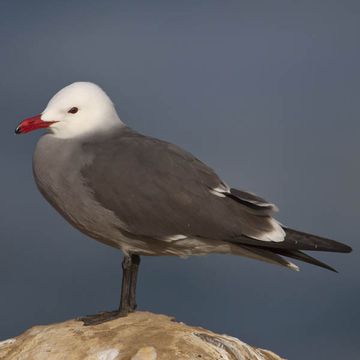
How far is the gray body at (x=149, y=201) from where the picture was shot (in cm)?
926

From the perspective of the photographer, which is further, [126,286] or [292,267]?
[126,286]

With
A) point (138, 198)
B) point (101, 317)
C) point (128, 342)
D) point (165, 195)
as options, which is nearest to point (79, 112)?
point (138, 198)

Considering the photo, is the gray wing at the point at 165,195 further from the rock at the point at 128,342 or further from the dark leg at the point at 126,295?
the rock at the point at 128,342

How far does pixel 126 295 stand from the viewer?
32.1ft

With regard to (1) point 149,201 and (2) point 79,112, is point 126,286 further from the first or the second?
(2) point 79,112

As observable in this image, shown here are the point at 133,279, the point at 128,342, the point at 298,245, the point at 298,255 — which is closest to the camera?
the point at 128,342

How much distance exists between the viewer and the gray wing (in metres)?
9.26

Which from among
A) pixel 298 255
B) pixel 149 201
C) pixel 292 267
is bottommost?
pixel 292 267

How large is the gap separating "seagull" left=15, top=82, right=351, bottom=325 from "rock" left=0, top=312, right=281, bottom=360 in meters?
0.34

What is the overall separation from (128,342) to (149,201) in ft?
4.54

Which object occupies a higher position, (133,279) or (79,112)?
(79,112)

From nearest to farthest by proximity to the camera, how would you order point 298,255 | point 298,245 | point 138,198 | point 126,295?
point 138,198 < point 298,245 < point 298,255 < point 126,295

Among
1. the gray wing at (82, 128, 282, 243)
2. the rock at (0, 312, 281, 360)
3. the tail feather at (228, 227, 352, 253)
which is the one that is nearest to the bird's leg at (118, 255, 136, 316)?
the rock at (0, 312, 281, 360)

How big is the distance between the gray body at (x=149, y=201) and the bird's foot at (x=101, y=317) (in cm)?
64
